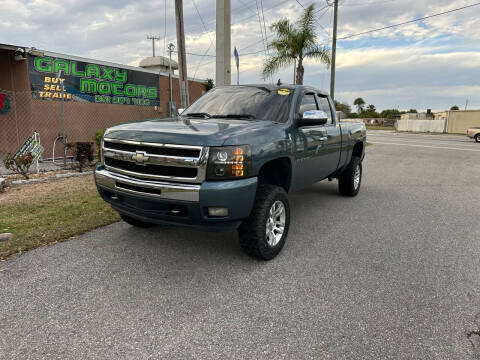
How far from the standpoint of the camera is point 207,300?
A: 2.88 m

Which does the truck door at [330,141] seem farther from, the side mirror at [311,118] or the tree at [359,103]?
the tree at [359,103]

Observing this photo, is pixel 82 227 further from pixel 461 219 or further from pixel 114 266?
pixel 461 219

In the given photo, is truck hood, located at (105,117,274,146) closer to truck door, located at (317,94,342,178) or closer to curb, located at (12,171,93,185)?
truck door, located at (317,94,342,178)

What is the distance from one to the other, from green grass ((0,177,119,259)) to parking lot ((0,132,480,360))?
253 mm

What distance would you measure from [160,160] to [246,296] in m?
1.42

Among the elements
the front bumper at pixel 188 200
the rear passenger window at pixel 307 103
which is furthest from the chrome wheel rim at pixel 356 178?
the front bumper at pixel 188 200

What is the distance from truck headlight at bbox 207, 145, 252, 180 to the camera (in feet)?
9.90

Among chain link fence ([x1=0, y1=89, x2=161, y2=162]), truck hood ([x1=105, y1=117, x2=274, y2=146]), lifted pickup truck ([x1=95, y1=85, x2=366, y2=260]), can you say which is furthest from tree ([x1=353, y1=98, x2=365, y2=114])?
truck hood ([x1=105, y1=117, x2=274, y2=146])

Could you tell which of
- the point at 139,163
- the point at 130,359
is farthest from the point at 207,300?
the point at 139,163

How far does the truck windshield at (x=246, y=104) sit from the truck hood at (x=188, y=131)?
1.04ft

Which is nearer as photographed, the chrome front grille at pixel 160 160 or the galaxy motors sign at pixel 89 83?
the chrome front grille at pixel 160 160

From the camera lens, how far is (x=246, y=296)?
9.68 feet

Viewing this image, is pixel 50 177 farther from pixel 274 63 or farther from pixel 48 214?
pixel 274 63

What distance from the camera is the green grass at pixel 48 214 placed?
4.09 m
